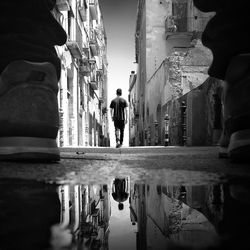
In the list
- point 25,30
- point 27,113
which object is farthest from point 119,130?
point 27,113

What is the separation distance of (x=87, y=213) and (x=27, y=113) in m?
1.27

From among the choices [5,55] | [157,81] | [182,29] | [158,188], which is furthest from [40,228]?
[182,29]

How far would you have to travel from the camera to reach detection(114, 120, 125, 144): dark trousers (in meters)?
9.41

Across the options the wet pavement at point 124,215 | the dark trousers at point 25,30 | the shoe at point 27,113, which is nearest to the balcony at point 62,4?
the dark trousers at point 25,30

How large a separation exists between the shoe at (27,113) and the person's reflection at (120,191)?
697 millimetres

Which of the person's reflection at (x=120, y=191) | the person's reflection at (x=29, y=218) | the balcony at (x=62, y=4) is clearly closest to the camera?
the person's reflection at (x=29, y=218)

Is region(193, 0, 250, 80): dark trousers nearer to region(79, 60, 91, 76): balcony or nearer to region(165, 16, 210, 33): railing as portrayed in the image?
region(79, 60, 91, 76): balcony

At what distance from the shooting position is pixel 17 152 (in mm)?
1859

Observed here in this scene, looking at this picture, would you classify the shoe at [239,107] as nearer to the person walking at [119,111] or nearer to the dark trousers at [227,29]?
the dark trousers at [227,29]

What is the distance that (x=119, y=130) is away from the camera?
9.78m

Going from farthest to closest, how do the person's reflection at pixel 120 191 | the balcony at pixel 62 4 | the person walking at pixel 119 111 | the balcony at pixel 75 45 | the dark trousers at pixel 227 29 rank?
the balcony at pixel 75 45, the balcony at pixel 62 4, the person walking at pixel 119 111, the dark trousers at pixel 227 29, the person's reflection at pixel 120 191

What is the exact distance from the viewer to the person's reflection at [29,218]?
48 cm

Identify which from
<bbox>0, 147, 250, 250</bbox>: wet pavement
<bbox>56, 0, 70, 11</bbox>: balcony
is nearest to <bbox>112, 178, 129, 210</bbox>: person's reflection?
<bbox>0, 147, 250, 250</bbox>: wet pavement

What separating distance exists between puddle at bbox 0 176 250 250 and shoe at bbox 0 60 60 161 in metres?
0.76
